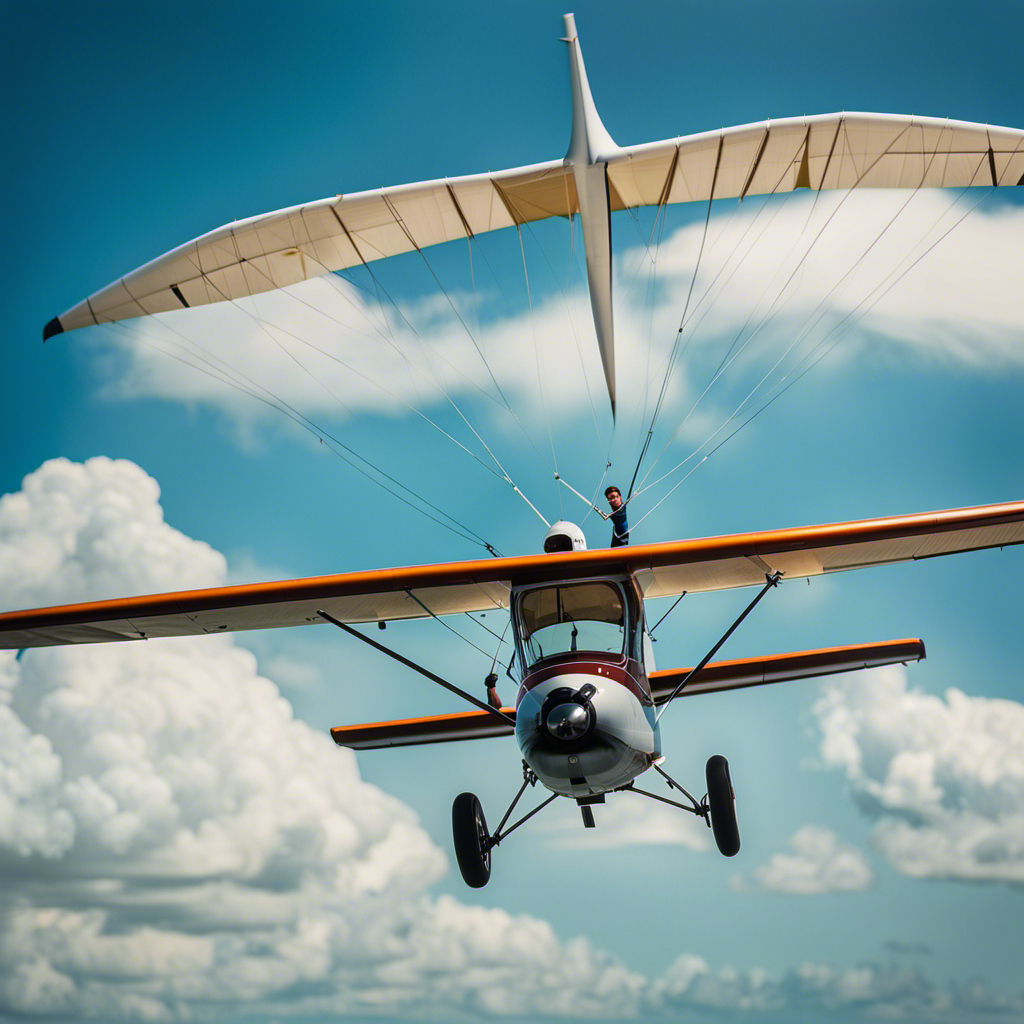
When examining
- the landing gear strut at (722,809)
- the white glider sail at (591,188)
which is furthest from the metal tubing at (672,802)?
the white glider sail at (591,188)

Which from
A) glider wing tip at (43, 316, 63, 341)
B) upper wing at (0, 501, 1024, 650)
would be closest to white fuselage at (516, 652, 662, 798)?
upper wing at (0, 501, 1024, 650)

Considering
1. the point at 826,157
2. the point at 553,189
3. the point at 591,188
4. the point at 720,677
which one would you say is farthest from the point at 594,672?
the point at 826,157

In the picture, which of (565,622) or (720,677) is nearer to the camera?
(565,622)

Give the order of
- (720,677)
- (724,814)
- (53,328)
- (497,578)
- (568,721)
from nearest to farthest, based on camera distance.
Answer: (568,721), (497,578), (724,814), (720,677), (53,328)

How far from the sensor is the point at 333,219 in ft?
54.6

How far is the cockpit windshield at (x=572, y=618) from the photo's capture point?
932 cm

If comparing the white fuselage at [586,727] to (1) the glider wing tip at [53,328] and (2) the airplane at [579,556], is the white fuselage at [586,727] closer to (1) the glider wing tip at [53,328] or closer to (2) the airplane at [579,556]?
(2) the airplane at [579,556]

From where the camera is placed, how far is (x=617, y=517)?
12.1 m

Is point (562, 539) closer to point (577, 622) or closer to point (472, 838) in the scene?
point (577, 622)

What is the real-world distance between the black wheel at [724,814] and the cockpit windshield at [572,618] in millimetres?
2075

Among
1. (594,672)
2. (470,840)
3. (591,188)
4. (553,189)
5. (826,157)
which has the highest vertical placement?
(553,189)

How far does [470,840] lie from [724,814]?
106 inches

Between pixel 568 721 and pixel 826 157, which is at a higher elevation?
pixel 826 157

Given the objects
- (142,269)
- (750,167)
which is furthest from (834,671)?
(142,269)
